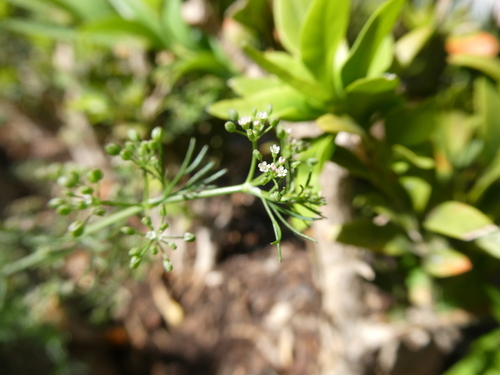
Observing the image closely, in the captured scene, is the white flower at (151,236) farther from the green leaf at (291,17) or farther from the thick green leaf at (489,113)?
the thick green leaf at (489,113)

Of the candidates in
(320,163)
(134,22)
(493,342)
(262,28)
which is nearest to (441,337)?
(493,342)

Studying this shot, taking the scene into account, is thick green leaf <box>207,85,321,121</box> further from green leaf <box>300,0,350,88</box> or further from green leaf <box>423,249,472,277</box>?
green leaf <box>423,249,472,277</box>


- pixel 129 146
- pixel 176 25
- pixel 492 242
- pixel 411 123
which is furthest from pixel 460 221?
pixel 176 25

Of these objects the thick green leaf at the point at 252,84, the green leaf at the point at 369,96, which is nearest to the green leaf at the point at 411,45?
the green leaf at the point at 369,96

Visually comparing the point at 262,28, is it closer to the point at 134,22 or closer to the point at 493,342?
the point at 134,22

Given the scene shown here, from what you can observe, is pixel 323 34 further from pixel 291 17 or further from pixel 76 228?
pixel 76 228

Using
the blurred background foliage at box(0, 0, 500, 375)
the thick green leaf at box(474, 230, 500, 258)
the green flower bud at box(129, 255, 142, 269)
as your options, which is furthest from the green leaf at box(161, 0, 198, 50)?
the thick green leaf at box(474, 230, 500, 258)
